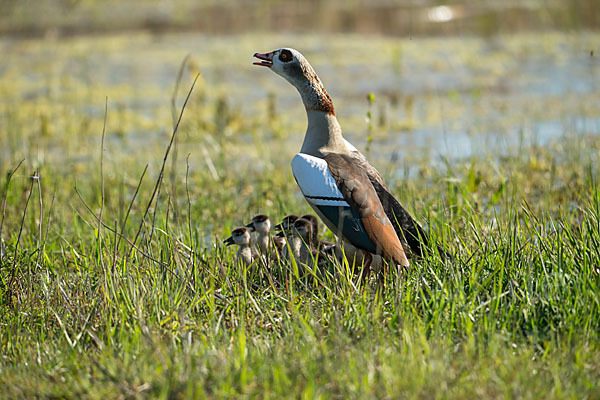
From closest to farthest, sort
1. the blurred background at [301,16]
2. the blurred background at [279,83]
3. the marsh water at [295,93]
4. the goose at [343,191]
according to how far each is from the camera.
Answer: the goose at [343,191] → the blurred background at [279,83] → the marsh water at [295,93] → the blurred background at [301,16]

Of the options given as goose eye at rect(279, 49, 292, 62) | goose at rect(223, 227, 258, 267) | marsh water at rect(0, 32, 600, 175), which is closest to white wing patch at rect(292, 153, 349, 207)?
goose at rect(223, 227, 258, 267)

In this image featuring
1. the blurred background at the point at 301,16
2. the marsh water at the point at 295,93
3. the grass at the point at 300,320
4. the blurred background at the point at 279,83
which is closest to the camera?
the grass at the point at 300,320

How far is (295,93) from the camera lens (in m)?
10.3

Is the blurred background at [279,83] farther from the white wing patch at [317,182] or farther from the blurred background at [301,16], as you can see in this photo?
the white wing patch at [317,182]

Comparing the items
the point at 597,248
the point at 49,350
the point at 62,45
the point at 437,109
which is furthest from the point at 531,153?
the point at 62,45

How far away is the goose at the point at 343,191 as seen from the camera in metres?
3.54

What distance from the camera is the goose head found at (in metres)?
3.99

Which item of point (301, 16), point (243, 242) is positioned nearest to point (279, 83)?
point (301, 16)

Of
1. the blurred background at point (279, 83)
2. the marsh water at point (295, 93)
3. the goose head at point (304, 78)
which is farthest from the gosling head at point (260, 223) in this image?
the marsh water at point (295, 93)

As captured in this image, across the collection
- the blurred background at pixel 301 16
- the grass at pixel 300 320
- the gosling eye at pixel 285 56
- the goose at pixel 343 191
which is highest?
the blurred background at pixel 301 16

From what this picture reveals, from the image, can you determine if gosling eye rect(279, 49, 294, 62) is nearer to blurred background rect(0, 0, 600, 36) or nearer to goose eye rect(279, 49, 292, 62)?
goose eye rect(279, 49, 292, 62)

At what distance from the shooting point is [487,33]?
41.8 ft

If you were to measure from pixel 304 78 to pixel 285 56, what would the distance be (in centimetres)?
17

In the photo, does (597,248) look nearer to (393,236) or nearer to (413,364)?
(393,236)
